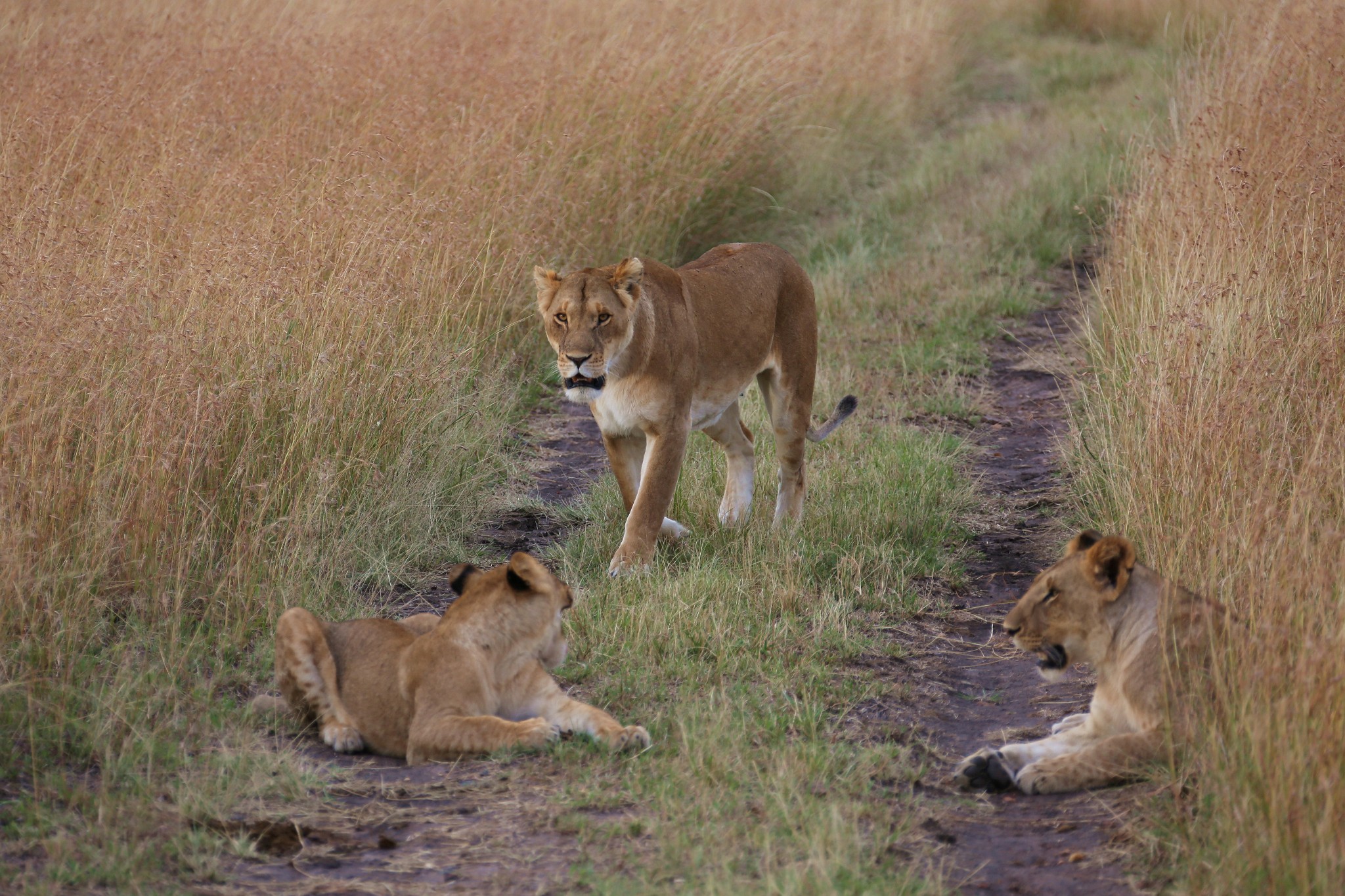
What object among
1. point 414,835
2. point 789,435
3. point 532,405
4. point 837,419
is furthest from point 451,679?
point 532,405

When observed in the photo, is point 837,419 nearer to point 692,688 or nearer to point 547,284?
point 547,284

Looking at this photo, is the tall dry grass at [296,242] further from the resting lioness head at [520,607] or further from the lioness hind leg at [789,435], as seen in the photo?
the lioness hind leg at [789,435]

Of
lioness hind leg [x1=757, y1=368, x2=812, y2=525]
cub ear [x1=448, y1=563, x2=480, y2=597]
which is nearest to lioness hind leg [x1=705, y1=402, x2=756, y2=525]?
lioness hind leg [x1=757, y1=368, x2=812, y2=525]

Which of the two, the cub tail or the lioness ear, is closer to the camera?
the lioness ear

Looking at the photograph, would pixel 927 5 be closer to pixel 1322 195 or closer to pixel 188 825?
pixel 1322 195

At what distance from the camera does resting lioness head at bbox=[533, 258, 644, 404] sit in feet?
16.6

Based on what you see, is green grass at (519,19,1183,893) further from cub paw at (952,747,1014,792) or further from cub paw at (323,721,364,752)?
cub paw at (323,721,364,752)

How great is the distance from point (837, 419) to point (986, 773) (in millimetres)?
2790

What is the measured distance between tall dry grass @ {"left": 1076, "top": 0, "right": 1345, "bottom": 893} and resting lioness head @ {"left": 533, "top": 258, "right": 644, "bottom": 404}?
1.96m

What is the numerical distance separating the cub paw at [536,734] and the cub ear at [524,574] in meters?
0.37

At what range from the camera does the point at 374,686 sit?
3.84 metres

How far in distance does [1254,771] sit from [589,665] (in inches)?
82.8

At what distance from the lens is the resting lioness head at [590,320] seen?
16.6 feet

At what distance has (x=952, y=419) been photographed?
297 inches
